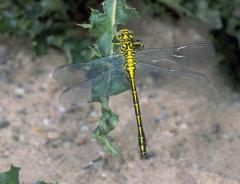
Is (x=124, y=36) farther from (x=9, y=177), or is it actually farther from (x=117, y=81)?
(x=9, y=177)

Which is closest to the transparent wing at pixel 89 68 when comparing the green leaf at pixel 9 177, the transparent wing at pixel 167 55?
the transparent wing at pixel 167 55

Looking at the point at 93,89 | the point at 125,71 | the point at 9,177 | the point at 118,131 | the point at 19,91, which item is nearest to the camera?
the point at 9,177

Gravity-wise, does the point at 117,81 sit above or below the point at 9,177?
above

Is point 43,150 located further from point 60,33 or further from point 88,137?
point 60,33

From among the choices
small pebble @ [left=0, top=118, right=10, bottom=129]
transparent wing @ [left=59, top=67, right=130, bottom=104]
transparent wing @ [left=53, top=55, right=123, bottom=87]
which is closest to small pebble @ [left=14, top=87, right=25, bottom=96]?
small pebble @ [left=0, top=118, right=10, bottom=129]

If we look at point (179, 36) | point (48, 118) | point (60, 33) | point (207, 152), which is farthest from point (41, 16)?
point (207, 152)

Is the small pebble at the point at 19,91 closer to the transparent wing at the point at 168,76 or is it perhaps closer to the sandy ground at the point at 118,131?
the sandy ground at the point at 118,131

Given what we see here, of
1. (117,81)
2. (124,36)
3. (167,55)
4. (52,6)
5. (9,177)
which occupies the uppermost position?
(52,6)

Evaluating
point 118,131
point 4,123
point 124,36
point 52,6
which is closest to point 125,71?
point 124,36
